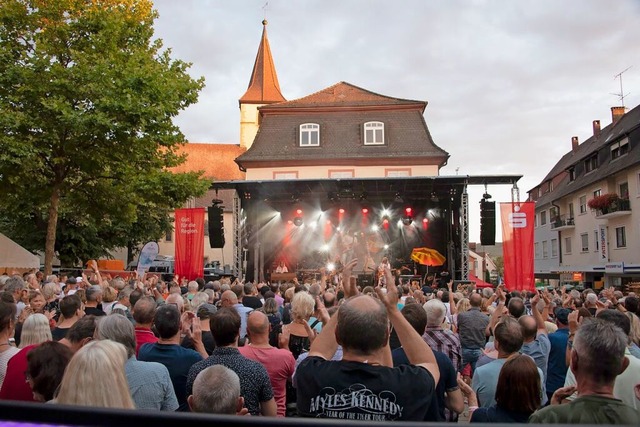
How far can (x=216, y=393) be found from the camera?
2.67 m

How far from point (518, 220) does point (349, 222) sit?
945 cm

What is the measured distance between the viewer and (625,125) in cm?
3356

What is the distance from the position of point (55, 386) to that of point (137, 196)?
49.7 ft

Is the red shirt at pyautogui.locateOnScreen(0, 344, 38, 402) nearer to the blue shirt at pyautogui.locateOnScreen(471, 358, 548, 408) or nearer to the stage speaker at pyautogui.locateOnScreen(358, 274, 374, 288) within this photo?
the blue shirt at pyautogui.locateOnScreen(471, 358, 548, 408)

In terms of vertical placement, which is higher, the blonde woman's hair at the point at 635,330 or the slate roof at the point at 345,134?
the slate roof at the point at 345,134

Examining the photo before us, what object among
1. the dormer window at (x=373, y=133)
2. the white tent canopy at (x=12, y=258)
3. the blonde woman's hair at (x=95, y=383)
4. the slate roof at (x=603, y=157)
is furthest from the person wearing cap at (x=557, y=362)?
the slate roof at (x=603, y=157)

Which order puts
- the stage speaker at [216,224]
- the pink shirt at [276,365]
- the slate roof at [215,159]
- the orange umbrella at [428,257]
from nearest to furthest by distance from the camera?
1. the pink shirt at [276,365]
2. the stage speaker at [216,224]
3. the orange umbrella at [428,257]
4. the slate roof at [215,159]

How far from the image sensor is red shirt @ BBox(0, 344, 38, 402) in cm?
328

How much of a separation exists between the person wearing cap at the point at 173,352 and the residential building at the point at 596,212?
89.1 feet

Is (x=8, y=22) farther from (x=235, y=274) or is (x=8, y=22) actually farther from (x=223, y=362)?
(x=223, y=362)

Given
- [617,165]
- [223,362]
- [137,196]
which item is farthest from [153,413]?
[617,165]

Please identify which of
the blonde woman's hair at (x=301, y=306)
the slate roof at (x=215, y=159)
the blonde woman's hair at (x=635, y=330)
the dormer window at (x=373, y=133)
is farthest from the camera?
the slate roof at (x=215, y=159)

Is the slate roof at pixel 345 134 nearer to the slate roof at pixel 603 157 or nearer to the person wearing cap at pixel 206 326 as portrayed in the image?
Answer: the slate roof at pixel 603 157

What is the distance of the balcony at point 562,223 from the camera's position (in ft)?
128
